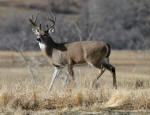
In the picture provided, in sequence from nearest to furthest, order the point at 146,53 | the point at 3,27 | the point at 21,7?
the point at 146,53 → the point at 3,27 → the point at 21,7

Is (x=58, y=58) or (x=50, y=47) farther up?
(x=50, y=47)

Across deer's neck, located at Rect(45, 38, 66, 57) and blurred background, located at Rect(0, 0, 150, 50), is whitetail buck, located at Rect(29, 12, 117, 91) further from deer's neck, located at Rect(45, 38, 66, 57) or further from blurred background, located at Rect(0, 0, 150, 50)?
blurred background, located at Rect(0, 0, 150, 50)


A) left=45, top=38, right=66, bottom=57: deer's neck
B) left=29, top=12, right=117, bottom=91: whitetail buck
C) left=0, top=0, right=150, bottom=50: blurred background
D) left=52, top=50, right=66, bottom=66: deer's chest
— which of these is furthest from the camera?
left=0, top=0, right=150, bottom=50: blurred background

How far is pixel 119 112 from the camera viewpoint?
35.5ft

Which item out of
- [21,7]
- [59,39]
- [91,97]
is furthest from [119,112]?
[21,7]

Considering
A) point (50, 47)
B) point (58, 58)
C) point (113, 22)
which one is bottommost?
point (58, 58)

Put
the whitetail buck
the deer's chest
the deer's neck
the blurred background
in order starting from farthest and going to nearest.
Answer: the blurred background
the deer's neck
the deer's chest
the whitetail buck

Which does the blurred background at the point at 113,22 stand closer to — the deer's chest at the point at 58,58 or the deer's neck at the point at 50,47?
the deer's neck at the point at 50,47

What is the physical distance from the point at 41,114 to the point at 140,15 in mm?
45511

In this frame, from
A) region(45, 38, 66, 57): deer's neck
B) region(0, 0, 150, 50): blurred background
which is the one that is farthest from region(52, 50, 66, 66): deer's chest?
region(0, 0, 150, 50): blurred background

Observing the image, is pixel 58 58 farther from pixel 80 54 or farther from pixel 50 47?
pixel 80 54

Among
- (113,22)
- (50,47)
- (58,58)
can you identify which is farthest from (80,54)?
(113,22)

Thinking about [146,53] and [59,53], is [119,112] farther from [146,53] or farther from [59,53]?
Answer: [146,53]

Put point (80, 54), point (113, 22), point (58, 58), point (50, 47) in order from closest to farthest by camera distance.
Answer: point (80, 54) < point (58, 58) < point (50, 47) < point (113, 22)
